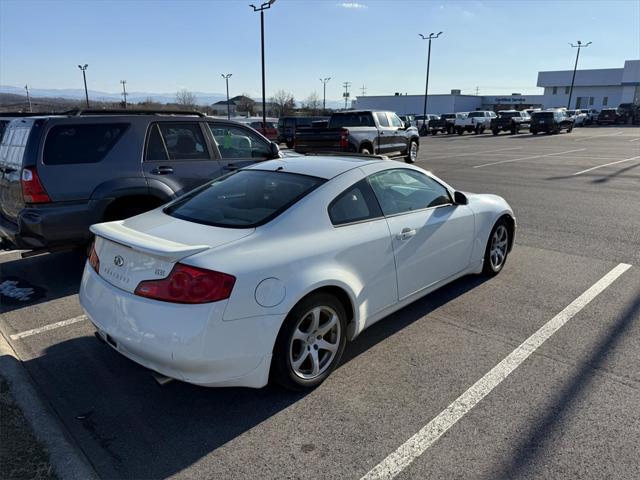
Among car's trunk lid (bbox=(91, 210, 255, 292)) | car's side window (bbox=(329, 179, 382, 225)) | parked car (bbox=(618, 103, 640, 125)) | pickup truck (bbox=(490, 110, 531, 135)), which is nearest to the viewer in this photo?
car's trunk lid (bbox=(91, 210, 255, 292))

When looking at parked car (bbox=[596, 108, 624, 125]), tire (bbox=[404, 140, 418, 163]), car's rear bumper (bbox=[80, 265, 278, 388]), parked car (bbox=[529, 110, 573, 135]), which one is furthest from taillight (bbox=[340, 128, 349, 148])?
parked car (bbox=[596, 108, 624, 125])

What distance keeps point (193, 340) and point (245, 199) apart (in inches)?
52.4

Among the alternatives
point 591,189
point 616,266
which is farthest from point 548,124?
point 616,266

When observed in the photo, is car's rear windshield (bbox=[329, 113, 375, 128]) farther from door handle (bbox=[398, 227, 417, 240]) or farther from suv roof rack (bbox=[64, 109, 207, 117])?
door handle (bbox=[398, 227, 417, 240])

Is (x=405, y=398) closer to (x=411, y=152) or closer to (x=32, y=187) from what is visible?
(x=32, y=187)

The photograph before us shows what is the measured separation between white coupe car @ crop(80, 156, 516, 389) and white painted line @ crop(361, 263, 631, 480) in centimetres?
80

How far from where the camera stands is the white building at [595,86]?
249ft

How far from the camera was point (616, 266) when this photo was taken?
5.75m

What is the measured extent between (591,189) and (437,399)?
1026 cm

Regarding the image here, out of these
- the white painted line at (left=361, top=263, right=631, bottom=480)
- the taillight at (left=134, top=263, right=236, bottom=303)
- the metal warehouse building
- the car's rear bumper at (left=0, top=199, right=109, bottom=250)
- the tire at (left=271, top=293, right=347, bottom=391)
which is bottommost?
the white painted line at (left=361, top=263, right=631, bottom=480)

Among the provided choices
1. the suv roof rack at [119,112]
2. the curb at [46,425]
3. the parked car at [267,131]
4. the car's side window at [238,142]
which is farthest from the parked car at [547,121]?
the curb at [46,425]

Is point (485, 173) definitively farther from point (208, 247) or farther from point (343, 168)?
point (208, 247)

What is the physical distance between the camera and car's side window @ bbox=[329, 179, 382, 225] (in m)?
3.48

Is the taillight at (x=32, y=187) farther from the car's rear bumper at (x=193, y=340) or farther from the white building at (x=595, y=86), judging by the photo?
the white building at (x=595, y=86)
